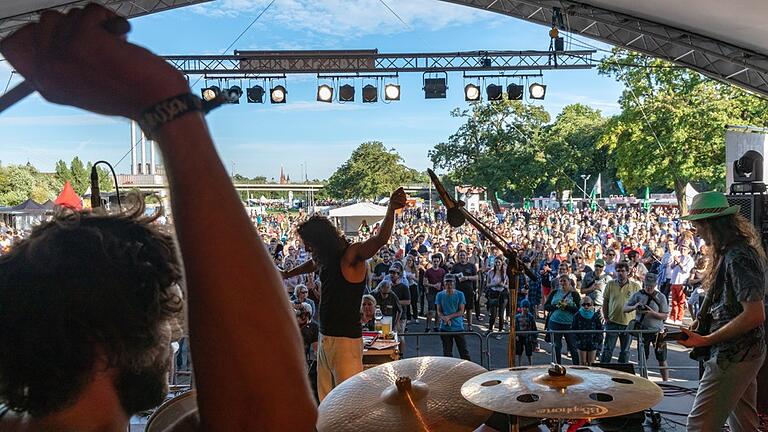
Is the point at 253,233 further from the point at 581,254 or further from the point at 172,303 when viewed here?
the point at 581,254

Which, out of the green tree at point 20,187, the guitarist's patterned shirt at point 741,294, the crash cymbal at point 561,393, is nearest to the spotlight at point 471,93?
the guitarist's patterned shirt at point 741,294

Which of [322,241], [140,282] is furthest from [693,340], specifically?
[140,282]

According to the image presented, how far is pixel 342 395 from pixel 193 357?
1873mm

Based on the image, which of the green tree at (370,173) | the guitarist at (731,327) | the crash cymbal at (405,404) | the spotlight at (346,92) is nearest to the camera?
the crash cymbal at (405,404)

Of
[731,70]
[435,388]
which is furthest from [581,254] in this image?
[435,388]

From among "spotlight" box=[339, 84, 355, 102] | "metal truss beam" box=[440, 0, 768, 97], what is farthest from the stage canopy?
"spotlight" box=[339, 84, 355, 102]

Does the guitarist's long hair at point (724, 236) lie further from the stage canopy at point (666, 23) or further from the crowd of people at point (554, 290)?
the stage canopy at point (666, 23)

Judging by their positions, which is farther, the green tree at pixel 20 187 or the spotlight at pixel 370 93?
the green tree at pixel 20 187

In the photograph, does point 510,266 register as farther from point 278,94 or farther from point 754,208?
point 278,94

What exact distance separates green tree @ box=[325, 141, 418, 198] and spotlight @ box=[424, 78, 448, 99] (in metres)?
27.4

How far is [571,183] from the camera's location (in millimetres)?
38625

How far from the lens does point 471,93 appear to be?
525 inches

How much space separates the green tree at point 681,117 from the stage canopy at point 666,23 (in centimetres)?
993

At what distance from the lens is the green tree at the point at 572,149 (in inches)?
1419
